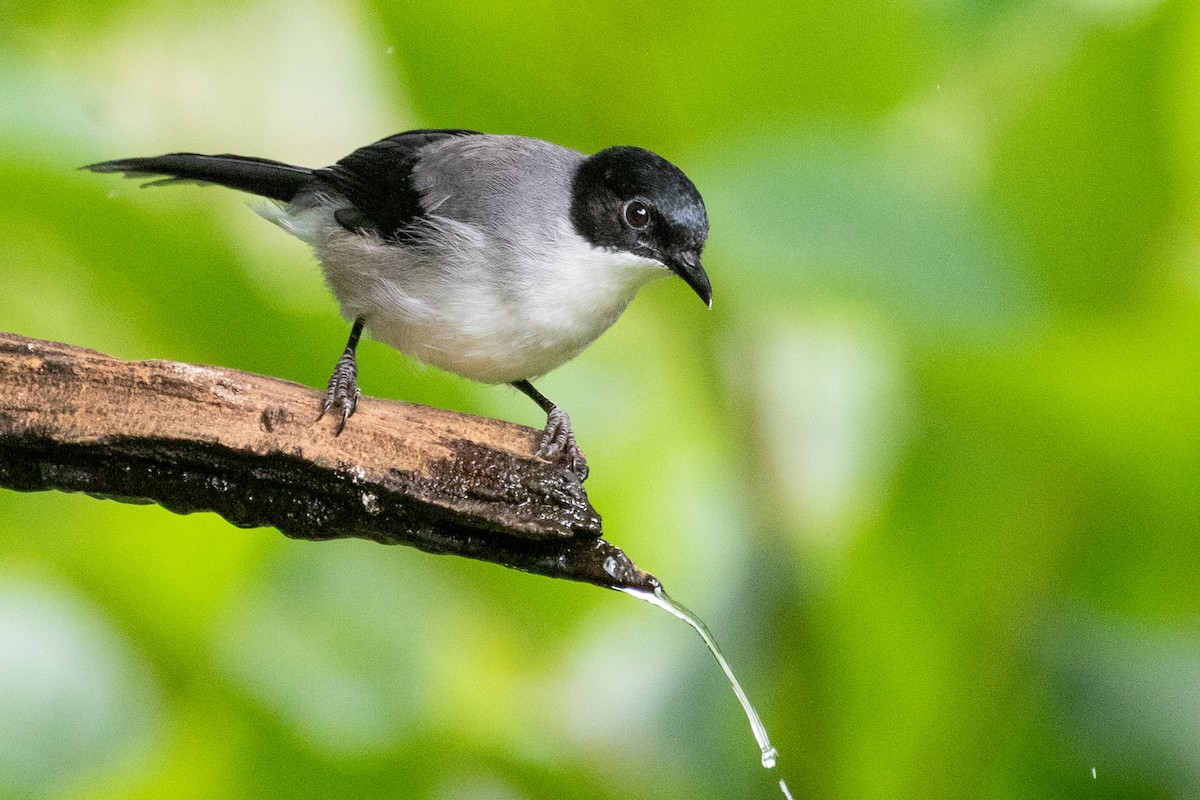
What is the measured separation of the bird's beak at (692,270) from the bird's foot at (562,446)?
1.27 ft

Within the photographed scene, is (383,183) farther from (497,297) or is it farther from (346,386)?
(346,386)

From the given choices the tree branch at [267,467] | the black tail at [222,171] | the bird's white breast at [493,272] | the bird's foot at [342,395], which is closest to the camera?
the tree branch at [267,467]

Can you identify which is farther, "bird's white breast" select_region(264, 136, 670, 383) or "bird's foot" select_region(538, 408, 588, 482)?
"bird's white breast" select_region(264, 136, 670, 383)

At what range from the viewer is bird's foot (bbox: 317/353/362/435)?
2.17 meters

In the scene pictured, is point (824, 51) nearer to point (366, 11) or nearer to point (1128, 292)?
point (1128, 292)

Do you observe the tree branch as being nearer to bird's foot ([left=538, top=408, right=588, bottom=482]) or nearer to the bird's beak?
bird's foot ([left=538, top=408, right=588, bottom=482])

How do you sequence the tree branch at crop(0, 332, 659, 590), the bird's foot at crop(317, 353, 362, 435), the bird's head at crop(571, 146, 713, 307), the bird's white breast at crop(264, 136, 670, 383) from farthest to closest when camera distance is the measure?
the bird's white breast at crop(264, 136, 670, 383) < the bird's head at crop(571, 146, 713, 307) < the bird's foot at crop(317, 353, 362, 435) < the tree branch at crop(0, 332, 659, 590)

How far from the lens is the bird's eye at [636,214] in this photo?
2492mm

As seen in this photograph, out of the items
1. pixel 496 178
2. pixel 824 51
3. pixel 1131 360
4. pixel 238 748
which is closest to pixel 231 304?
pixel 496 178

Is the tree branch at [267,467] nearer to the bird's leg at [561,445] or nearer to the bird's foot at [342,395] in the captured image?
the bird's foot at [342,395]

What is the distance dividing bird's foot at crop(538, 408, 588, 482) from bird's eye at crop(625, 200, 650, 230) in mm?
444

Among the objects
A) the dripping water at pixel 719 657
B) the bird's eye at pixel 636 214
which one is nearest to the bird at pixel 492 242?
the bird's eye at pixel 636 214

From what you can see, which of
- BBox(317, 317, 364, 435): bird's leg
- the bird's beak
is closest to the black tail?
BBox(317, 317, 364, 435): bird's leg

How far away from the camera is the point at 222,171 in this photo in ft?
9.20
